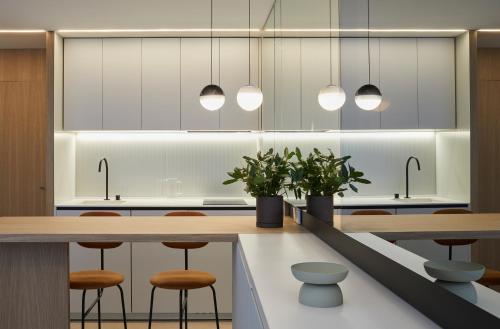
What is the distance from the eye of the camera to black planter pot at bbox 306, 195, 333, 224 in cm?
244

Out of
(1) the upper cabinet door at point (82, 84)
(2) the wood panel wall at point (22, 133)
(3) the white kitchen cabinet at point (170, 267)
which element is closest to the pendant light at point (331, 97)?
(3) the white kitchen cabinet at point (170, 267)

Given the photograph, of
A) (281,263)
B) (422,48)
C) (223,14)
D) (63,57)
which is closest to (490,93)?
(422,48)

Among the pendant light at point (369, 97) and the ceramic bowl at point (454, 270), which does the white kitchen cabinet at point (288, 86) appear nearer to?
the pendant light at point (369, 97)

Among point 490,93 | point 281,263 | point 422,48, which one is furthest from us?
point 281,263

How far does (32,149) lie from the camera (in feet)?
19.3

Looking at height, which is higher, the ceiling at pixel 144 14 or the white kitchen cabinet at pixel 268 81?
the ceiling at pixel 144 14

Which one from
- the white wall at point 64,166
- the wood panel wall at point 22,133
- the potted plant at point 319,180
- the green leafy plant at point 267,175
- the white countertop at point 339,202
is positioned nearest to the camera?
the white countertop at point 339,202

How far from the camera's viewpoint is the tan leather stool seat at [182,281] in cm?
311

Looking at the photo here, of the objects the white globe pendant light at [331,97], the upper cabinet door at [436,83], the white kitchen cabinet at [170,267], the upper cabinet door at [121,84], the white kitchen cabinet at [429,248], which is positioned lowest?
the white kitchen cabinet at [170,267]

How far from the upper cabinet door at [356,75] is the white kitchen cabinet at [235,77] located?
3.08 metres

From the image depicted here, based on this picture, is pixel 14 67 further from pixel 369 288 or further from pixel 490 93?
pixel 490 93

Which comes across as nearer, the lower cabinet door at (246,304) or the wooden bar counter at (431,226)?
the wooden bar counter at (431,226)

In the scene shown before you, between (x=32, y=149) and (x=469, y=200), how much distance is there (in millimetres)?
5802

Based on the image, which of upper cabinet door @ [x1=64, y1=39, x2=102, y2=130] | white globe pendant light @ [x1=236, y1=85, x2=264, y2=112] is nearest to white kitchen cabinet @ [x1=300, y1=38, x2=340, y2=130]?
white globe pendant light @ [x1=236, y1=85, x2=264, y2=112]
